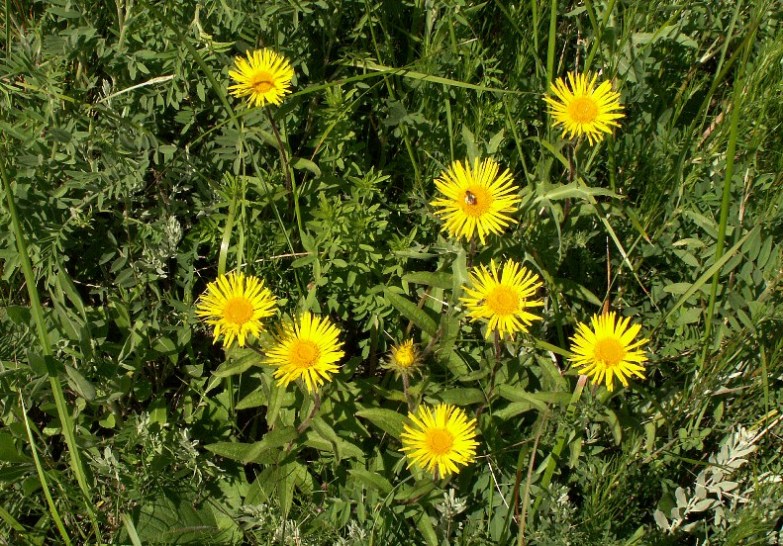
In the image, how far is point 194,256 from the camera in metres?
2.28

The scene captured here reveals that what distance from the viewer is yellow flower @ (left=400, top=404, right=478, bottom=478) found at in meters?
1.95

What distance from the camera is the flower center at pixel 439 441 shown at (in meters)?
1.95

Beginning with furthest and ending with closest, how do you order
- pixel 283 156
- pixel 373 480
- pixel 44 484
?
pixel 283 156 → pixel 373 480 → pixel 44 484

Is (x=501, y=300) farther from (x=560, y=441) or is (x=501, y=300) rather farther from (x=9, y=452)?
(x=9, y=452)

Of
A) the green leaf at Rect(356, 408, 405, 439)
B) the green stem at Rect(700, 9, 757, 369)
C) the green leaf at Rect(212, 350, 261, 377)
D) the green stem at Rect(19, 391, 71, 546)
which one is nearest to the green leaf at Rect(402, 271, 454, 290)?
the green leaf at Rect(356, 408, 405, 439)

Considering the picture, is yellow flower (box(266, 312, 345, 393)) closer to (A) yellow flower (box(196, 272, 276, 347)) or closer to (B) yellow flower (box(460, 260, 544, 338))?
(A) yellow flower (box(196, 272, 276, 347))

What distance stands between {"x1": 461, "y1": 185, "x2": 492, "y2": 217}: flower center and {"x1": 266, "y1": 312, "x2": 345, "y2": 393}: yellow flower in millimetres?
499

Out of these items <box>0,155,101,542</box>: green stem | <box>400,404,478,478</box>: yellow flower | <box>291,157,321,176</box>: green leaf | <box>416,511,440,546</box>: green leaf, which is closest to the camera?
<box>0,155,101,542</box>: green stem

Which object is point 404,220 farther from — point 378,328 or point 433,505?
point 433,505

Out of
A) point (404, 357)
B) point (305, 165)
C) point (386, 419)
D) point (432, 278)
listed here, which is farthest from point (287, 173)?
point (386, 419)

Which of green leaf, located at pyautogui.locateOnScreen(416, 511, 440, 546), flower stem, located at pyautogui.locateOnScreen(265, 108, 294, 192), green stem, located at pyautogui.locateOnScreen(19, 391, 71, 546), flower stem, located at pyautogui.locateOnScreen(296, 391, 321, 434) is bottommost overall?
green stem, located at pyautogui.locateOnScreen(19, 391, 71, 546)

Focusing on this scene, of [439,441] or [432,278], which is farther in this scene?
[432,278]

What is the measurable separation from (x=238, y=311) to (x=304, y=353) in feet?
0.69

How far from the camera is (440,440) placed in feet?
6.44
